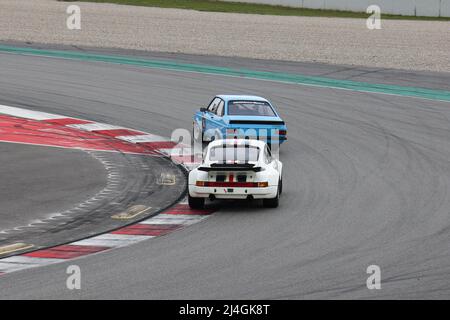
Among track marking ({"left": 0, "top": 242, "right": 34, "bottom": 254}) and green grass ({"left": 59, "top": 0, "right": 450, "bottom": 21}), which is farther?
green grass ({"left": 59, "top": 0, "right": 450, "bottom": 21})

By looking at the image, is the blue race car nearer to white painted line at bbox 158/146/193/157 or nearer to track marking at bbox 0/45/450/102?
white painted line at bbox 158/146/193/157

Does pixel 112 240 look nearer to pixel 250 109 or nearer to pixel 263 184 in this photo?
pixel 263 184

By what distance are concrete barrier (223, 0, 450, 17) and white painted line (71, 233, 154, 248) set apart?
2183 inches

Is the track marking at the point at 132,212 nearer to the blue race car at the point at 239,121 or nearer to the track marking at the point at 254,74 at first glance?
the blue race car at the point at 239,121

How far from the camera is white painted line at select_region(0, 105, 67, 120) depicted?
103 feet

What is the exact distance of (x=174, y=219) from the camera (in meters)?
19.5

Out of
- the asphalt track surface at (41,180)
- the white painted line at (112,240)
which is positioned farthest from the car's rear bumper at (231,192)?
the asphalt track surface at (41,180)

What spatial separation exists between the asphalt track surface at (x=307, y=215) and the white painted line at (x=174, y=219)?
12.8 inches

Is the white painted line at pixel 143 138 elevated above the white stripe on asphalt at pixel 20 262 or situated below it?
above

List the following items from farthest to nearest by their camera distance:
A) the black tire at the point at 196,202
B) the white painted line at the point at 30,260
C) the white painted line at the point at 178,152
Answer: the white painted line at the point at 178,152, the black tire at the point at 196,202, the white painted line at the point at 30,260

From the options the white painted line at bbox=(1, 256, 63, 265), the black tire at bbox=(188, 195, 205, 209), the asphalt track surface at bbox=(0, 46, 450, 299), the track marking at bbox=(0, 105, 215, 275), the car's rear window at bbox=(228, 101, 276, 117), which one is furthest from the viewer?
the car's rear window at bbox=(228, 101, 276, 117)

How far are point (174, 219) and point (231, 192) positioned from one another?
1.28 metres

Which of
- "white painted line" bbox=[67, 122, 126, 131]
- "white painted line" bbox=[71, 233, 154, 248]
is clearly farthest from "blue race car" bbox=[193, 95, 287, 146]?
"white painted line" bbox=[71, 233, 154, 248]

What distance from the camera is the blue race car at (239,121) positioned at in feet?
82.6
